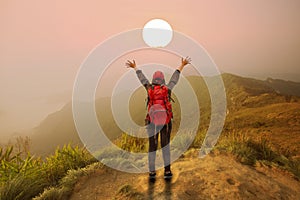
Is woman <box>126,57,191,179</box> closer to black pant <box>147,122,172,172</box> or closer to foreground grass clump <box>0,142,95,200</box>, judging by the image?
black pant <box>147,122,172,172</box>

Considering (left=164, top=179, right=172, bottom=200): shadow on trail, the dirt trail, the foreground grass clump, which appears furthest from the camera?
the foreground grass clump

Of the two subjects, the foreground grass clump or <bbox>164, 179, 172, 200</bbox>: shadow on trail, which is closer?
<bbox>164, 179, 172, 200</bbox>: shadow on trail

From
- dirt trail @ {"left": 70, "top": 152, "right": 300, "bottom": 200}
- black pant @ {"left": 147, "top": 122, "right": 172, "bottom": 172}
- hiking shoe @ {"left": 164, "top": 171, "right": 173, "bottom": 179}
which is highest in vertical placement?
black pant @ {"left": 147, "top": 122, "right": 172, "bottom": 172}

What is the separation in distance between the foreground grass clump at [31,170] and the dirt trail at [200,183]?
30.9 inches

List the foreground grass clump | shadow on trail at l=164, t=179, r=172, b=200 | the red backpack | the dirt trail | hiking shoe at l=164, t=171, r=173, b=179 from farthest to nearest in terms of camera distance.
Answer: hiking shoe at l=164, t=171, r=173, b=179 → the foreground grass clump → the red backpack → the dirt trail → shadow on trail at l=164, t=179, r=172, b=200

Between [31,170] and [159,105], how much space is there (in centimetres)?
363

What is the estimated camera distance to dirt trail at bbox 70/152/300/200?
453cm

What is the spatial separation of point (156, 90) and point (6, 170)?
4049mm

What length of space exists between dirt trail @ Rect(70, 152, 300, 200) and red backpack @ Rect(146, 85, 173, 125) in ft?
4.71

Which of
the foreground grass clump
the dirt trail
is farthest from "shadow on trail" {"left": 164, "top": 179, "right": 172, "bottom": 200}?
the foreground grass clump

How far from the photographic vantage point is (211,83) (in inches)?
4724

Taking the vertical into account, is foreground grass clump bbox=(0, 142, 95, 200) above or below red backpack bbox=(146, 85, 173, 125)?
below

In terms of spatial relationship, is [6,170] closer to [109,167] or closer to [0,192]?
[0,192]

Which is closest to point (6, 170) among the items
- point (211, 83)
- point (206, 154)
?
point (206, 154)
